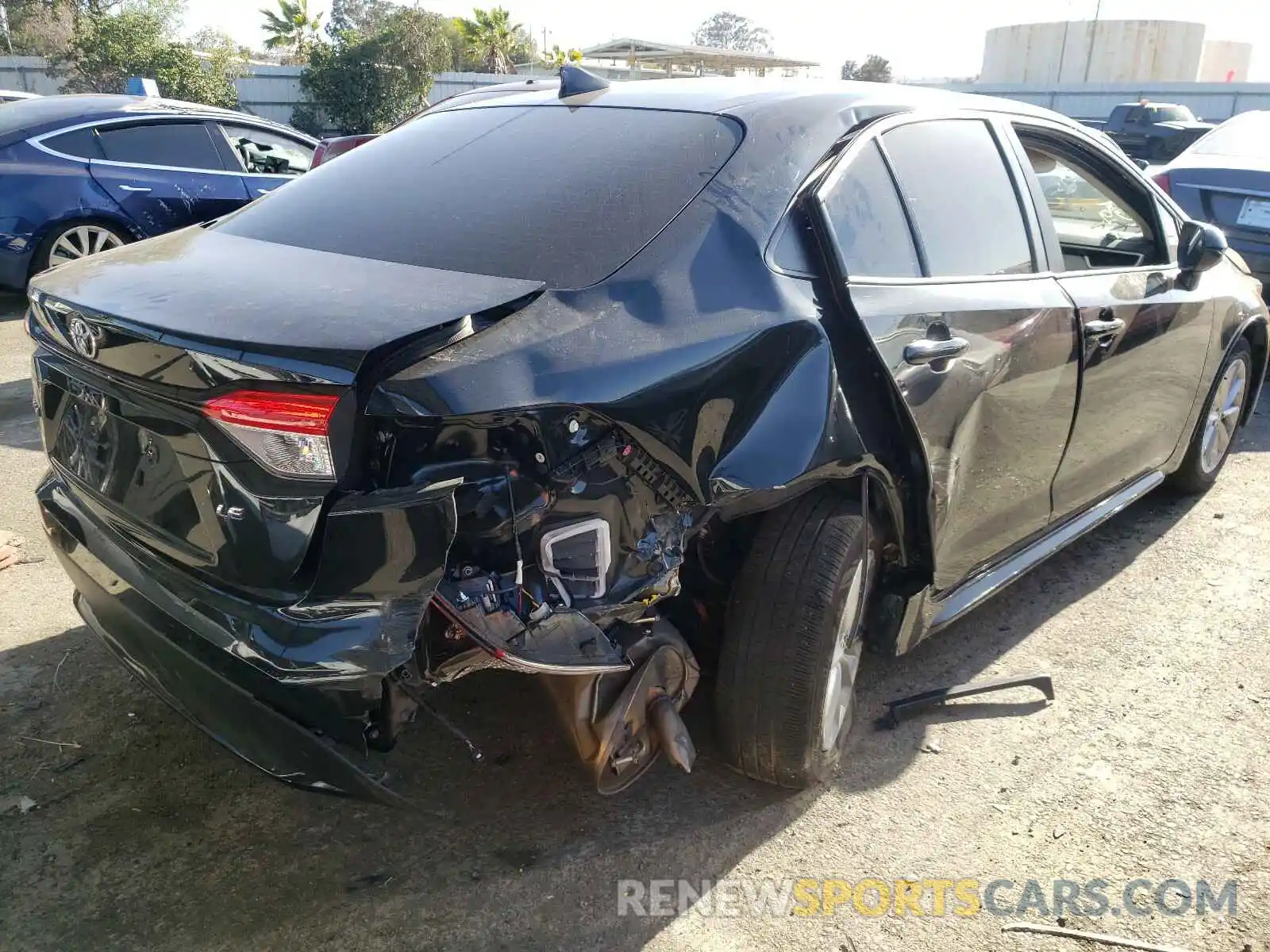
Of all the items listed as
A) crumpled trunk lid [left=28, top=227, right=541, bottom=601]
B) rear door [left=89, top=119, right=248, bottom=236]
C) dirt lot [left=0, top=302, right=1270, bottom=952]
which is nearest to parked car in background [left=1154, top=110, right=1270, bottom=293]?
dirt lot [left=0, top=302, right=1270, bottom=952]

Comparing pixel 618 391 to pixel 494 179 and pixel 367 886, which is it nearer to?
pixel 494 179

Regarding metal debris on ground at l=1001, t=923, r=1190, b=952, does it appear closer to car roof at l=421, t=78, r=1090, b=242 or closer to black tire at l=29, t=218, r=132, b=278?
car roof at l=421, t=78, r=1090, b=242

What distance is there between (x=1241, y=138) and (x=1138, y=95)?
27.2 meters

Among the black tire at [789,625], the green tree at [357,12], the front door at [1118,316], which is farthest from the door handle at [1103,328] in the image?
→ the green tree at [357,12]

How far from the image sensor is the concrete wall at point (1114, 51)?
5931cm

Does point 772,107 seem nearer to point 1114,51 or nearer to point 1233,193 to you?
point 1233,193

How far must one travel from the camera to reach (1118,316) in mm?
3354

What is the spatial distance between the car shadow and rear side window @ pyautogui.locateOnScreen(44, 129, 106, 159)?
540cm

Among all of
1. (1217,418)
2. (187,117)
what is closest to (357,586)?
(1217,418)

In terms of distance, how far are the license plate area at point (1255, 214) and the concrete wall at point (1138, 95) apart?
24552 mm

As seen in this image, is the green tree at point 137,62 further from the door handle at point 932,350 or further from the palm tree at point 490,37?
the door handle at point 932,350

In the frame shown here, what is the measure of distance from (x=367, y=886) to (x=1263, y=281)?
6488 millimetres

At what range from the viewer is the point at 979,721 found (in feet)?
10.0

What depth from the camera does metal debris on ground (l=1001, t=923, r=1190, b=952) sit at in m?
2.24
